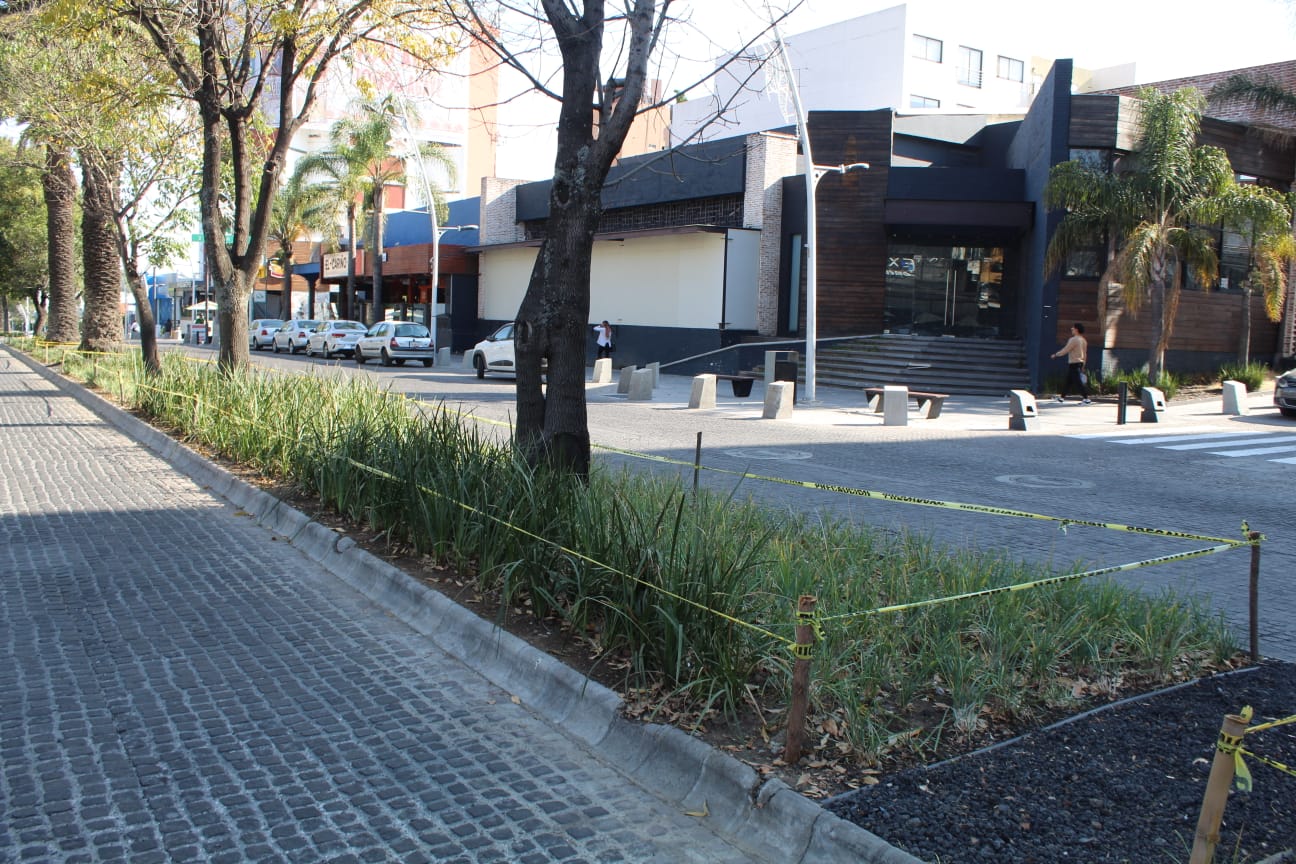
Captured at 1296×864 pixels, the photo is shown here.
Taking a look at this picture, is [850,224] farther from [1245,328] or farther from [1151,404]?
[1151,404]

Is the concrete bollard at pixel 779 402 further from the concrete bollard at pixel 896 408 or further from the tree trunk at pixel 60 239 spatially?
the tree trunk at pixel 60 239

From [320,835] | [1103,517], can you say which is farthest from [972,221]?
[320,835]

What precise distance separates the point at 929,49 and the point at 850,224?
2858 cm

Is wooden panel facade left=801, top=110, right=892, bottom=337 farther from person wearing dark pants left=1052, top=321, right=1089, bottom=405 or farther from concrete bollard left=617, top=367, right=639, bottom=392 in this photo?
concrete bollard left=617, top=367, right=639, bottom=392

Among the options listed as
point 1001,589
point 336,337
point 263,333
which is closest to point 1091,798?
point 1001,589

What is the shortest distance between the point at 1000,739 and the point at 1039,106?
87.6 feet

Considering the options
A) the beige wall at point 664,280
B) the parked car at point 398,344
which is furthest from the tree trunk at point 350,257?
the parked car at point 398,344

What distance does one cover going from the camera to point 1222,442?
56.9ft

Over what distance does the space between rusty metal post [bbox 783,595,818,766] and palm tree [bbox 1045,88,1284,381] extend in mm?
21619

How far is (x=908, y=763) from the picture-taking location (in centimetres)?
416

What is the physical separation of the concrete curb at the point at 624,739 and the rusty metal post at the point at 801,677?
0.22 meters

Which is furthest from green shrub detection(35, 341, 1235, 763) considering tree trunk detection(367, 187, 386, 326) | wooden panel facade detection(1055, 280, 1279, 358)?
tree trunk detection(367, 187, 386, 326)

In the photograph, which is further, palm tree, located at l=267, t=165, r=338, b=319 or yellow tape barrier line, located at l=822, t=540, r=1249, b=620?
palm tree, located at l=267, t=165, r=338, b=319

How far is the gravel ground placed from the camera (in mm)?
3527
